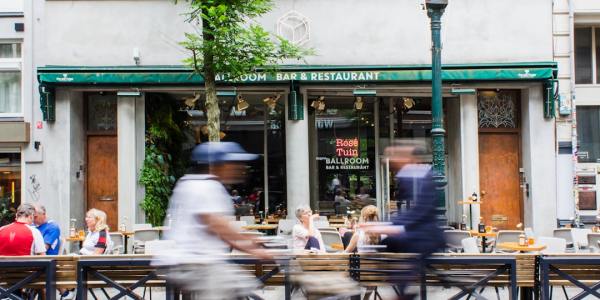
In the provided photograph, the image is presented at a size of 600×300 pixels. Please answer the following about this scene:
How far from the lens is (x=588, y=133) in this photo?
18.5 meters

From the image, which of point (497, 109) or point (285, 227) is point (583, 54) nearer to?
point (497, 109)

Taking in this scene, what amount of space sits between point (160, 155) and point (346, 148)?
5.01 meters

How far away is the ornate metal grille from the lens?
1811 cm

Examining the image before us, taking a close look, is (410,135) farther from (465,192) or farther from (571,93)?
(571,93)

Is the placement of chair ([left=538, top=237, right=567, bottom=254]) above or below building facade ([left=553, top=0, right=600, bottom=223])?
below

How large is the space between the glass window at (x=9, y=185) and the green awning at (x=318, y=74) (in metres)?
2.50

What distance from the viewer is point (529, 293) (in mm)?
9383

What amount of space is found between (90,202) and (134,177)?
1.68 m

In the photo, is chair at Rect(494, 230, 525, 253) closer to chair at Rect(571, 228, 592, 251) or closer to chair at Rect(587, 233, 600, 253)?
chair at Rect(587, 233, 600, 253)

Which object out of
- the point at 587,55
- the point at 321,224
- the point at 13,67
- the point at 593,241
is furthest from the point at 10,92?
the point at 587,55

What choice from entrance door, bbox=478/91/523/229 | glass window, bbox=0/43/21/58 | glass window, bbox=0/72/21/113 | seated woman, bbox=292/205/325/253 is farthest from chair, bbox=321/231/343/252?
glass window, bbox=0/43/21/58

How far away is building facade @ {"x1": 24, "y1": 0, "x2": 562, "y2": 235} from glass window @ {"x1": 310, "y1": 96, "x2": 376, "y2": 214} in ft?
2.09

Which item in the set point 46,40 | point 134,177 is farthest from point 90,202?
point 46,40

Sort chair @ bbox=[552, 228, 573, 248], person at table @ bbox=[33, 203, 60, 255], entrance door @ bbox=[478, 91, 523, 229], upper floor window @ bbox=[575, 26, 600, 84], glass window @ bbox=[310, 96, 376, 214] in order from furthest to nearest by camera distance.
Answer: glass window @ bbox=[310, 96, 376, 214] < upper floor window @ bbox=[575, 26, 600, 84] < entrance door @ bbox=[478, 91, 523, 229] < chair @ bbox=[552, 228, 573, 248] < person at table @ bbox=[33, 203, 60, 255]
